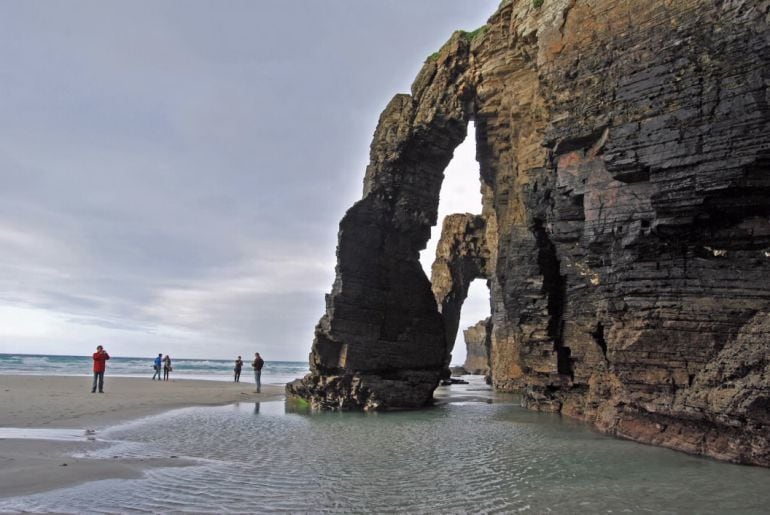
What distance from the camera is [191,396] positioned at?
25.8 meters

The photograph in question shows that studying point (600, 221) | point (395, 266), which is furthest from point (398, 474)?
point (395, 266)

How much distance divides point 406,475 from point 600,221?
911 centimetres

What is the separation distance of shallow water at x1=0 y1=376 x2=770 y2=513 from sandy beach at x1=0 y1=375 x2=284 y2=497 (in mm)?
566

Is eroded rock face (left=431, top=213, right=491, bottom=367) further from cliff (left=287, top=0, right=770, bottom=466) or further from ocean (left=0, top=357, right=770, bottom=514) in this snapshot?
ocean (left=0, top=357, right=770, bottom=514)

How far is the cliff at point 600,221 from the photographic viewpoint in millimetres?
11195

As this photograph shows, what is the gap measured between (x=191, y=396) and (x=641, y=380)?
20370mm

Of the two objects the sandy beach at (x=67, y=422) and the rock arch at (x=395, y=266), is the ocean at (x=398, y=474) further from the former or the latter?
the rock arch at (x=395, y=266)

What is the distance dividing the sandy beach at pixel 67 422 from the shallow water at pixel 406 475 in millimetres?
566

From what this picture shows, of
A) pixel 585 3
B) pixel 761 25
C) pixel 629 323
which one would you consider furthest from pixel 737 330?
pixel 585 3

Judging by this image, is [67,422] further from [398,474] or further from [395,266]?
[395,266]

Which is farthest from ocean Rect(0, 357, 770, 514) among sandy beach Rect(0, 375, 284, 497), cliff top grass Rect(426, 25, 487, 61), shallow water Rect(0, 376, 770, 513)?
cliff top grass Rect(426, 25, 487, 61)

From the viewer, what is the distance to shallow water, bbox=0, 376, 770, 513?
7309mm

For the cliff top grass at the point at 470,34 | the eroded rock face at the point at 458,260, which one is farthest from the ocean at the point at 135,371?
the cliff top grass at the point at 470,34

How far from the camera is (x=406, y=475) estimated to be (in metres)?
9.17
